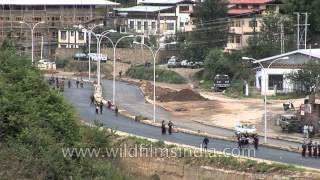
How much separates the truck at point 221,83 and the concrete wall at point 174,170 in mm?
37786

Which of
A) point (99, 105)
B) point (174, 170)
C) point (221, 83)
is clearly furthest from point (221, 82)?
point (174, 170)

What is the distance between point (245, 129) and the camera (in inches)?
2029

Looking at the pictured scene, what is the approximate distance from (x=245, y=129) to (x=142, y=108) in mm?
15706

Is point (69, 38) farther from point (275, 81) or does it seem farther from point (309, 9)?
point (275, 81)

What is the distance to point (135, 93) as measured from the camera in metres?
76.8

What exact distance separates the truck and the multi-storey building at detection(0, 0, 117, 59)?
30004 millimetres

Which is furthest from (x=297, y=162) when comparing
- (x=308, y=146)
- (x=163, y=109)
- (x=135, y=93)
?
(x=135, y=93)

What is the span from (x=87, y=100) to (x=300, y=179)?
36.3m

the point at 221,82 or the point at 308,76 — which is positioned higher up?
the point at 308,76

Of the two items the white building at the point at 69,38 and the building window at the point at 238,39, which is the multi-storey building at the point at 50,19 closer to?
the white building at the point at 69,38

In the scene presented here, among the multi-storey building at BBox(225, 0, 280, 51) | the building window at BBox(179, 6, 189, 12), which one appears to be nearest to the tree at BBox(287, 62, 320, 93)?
the multi-storey building at BBox(225, 0, 280, 51)

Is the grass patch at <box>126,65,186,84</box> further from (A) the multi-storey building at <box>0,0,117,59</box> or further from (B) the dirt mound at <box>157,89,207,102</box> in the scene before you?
(A) the multi-storey building at <box>0,0,117,59</box>

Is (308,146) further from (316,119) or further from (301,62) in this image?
(301,62)

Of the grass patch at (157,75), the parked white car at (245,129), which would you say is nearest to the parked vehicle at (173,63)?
the grass patch at (157,75)
